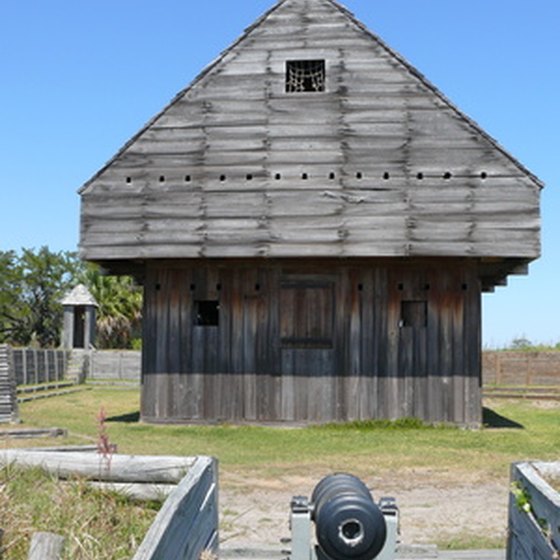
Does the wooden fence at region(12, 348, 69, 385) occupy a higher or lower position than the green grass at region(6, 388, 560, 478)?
higher

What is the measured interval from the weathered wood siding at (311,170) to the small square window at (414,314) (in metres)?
1.55

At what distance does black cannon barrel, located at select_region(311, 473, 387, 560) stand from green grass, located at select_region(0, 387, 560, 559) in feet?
18.6

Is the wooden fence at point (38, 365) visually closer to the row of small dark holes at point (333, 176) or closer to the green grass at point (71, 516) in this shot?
the row of small dark holes at point (333, 176)

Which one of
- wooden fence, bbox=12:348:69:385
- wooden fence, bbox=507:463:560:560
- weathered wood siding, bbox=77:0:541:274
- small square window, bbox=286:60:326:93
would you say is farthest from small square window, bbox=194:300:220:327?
wooden fence, bbox=507:463:560:560

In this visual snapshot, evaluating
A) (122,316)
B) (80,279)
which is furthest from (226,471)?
(80,279)

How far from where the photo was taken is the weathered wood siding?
18.0m

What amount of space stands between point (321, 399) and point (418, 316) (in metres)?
2.86

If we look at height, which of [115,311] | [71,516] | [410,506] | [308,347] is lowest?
[410,506]

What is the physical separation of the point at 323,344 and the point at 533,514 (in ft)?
41.9

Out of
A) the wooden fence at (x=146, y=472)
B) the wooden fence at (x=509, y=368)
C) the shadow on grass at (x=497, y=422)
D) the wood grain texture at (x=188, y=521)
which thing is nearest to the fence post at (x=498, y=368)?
the wooden fence at (x=509, y=368)

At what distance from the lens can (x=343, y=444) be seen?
637 inches

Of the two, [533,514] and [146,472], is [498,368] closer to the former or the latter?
[533,514]

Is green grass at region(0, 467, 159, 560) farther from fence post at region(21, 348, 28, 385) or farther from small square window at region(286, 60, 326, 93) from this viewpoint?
fence post at region(21, 348, 28, 385)

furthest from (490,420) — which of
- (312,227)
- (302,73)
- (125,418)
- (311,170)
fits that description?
(302,73)
